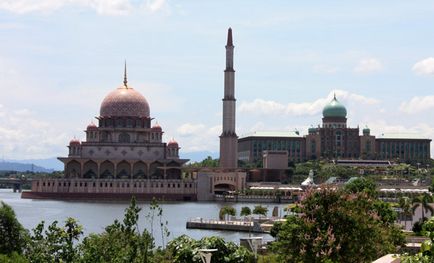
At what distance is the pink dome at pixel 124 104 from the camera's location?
426 feet

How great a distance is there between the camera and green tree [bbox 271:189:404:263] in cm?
2692

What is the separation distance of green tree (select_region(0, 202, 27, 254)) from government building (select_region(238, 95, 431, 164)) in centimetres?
14032

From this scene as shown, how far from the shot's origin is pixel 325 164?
6166 inches

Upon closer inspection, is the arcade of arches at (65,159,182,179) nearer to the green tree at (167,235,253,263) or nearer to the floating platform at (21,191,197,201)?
the floating platform at (21,191,197,201)

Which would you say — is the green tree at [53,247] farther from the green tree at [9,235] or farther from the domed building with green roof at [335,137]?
the domed building with green roof at [335,137]

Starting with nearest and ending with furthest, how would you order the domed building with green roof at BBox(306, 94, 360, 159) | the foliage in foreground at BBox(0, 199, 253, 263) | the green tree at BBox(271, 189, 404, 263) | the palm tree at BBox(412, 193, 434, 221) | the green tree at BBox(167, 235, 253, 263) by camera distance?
the green tree at BBox(167, 235, 253, 263), the foliage in foreground at BBox(0, 199, 253, 263), the green tree at BBox(271, 189, 404, 263), the palm tree at BBox(412, 193, 434, 221), the domed building with green roof at BBox(306, 94, 360, 159)

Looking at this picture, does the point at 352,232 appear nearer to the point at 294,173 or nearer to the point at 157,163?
the point at 157,163

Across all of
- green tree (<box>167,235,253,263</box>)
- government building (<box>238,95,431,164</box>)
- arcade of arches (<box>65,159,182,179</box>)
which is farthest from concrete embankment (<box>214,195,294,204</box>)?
green tree (<box>167,235,253,263</box>)

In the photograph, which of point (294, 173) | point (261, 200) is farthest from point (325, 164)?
point (261, 200)

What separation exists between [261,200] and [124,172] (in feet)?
66.2

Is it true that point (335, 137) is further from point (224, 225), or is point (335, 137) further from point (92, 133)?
point (224, 225)

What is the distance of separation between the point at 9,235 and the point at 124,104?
99395 millimetres

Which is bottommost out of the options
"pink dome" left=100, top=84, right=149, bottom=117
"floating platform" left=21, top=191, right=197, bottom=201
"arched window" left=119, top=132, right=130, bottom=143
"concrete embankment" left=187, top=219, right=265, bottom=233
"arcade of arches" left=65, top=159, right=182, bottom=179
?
"concrete embankment" left=187, top=219, right=265, bottom=233

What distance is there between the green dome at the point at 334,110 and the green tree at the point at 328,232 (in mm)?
143084
